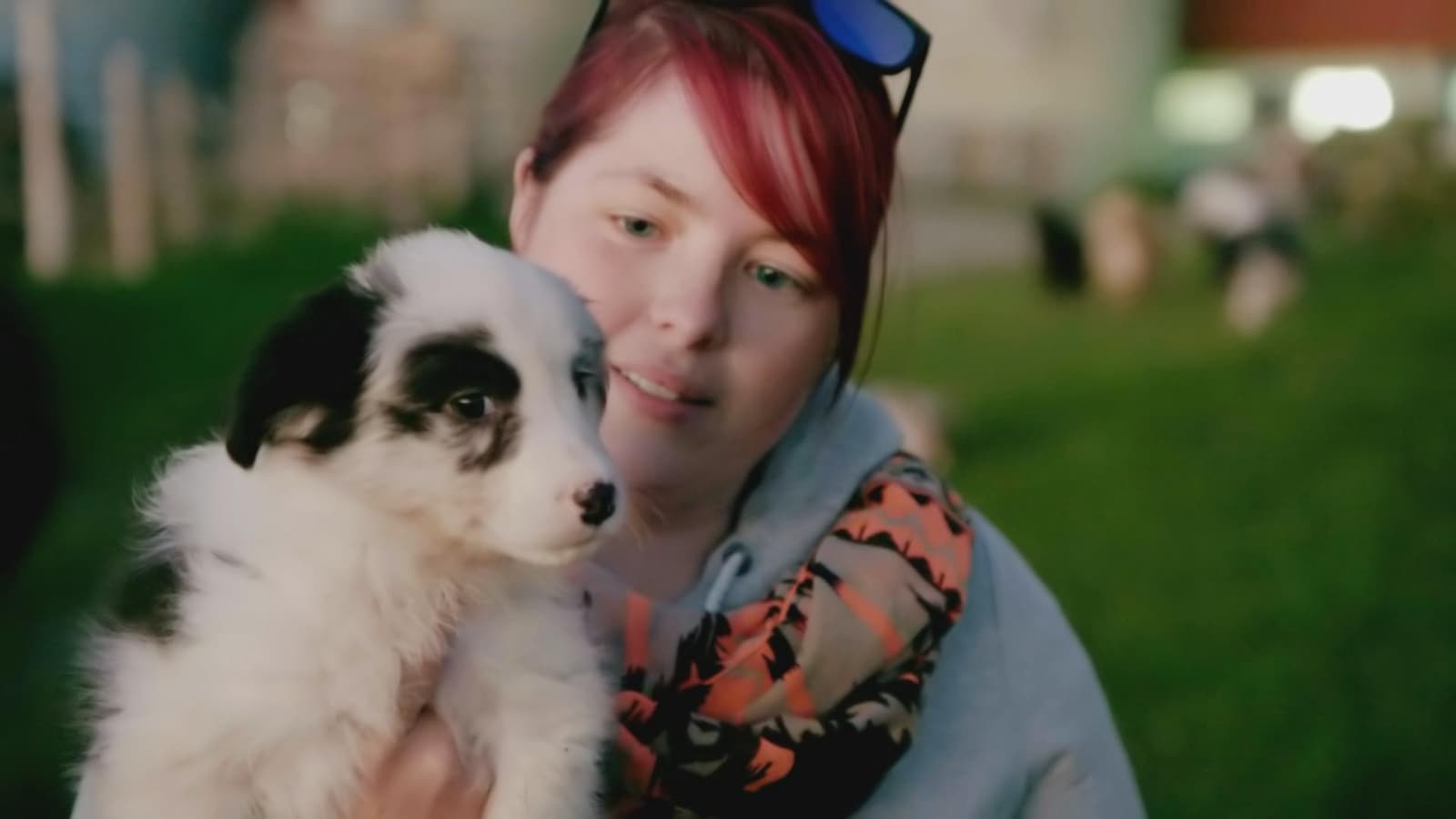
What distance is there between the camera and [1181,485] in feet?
18.6

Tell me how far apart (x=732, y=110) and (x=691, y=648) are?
639 millimetres

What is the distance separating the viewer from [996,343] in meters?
7.48

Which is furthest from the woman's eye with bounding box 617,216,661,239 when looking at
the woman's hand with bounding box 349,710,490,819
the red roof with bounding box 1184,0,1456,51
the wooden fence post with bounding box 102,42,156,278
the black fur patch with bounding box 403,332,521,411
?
the red roof with bounding box 1184,0,1456,51

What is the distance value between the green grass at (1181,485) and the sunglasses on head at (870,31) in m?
1.72

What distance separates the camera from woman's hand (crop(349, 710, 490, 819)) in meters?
1.34

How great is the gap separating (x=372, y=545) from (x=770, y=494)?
659mm

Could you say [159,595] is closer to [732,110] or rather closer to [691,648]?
[691,648]

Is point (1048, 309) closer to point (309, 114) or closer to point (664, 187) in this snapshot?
point (309, 114)

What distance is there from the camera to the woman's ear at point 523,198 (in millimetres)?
1804

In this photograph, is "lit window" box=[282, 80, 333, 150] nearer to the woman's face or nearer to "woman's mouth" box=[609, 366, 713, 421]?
the woman's face

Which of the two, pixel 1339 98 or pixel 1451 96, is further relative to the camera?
pixel 1339 98

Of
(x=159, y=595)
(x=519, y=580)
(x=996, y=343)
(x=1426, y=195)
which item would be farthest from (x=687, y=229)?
(x=1426, y=195)

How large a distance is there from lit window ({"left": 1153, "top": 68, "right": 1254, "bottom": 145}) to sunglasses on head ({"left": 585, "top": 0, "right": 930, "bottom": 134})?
31.4ft

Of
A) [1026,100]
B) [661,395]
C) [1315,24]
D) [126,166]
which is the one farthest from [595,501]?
[1315,24]
